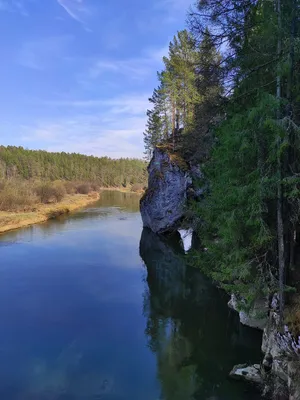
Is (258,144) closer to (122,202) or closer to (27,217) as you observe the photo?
(27,217)

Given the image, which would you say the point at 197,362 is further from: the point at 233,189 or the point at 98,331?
the point at 233,189

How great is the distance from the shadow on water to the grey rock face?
9235 millimetres

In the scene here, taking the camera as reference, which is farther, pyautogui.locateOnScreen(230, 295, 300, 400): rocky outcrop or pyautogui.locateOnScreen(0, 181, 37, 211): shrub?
pyautogui.locateOnScreen(0, 181, 37, 211): shrub

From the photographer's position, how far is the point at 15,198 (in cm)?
3859

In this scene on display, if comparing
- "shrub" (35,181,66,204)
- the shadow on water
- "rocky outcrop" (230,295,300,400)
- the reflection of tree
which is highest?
"shrub" (35,181,66,204)

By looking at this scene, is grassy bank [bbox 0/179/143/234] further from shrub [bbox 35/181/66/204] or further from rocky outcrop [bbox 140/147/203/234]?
rocky outcrop [bbox 140/147/203/234]

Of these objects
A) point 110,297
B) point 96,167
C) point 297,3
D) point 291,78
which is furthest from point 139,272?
point 96,167

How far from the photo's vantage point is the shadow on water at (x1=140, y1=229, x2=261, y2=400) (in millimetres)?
8031

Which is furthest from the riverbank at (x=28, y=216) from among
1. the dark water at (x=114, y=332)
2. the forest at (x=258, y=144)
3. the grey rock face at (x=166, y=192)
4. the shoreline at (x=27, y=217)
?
the forest at (x=258, y=144)

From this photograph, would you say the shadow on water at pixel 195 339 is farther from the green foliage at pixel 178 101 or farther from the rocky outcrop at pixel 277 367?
the green foliage at pixel 178 101

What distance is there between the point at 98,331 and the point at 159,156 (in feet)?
64.9

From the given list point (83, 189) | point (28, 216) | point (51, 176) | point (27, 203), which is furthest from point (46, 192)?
point (51, 176)

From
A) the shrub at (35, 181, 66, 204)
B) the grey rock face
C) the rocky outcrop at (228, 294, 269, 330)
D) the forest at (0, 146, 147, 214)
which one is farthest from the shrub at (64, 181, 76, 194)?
the rocky outcrop at (228, 294, 269, 330)

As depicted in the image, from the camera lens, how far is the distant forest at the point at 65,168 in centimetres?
8256
